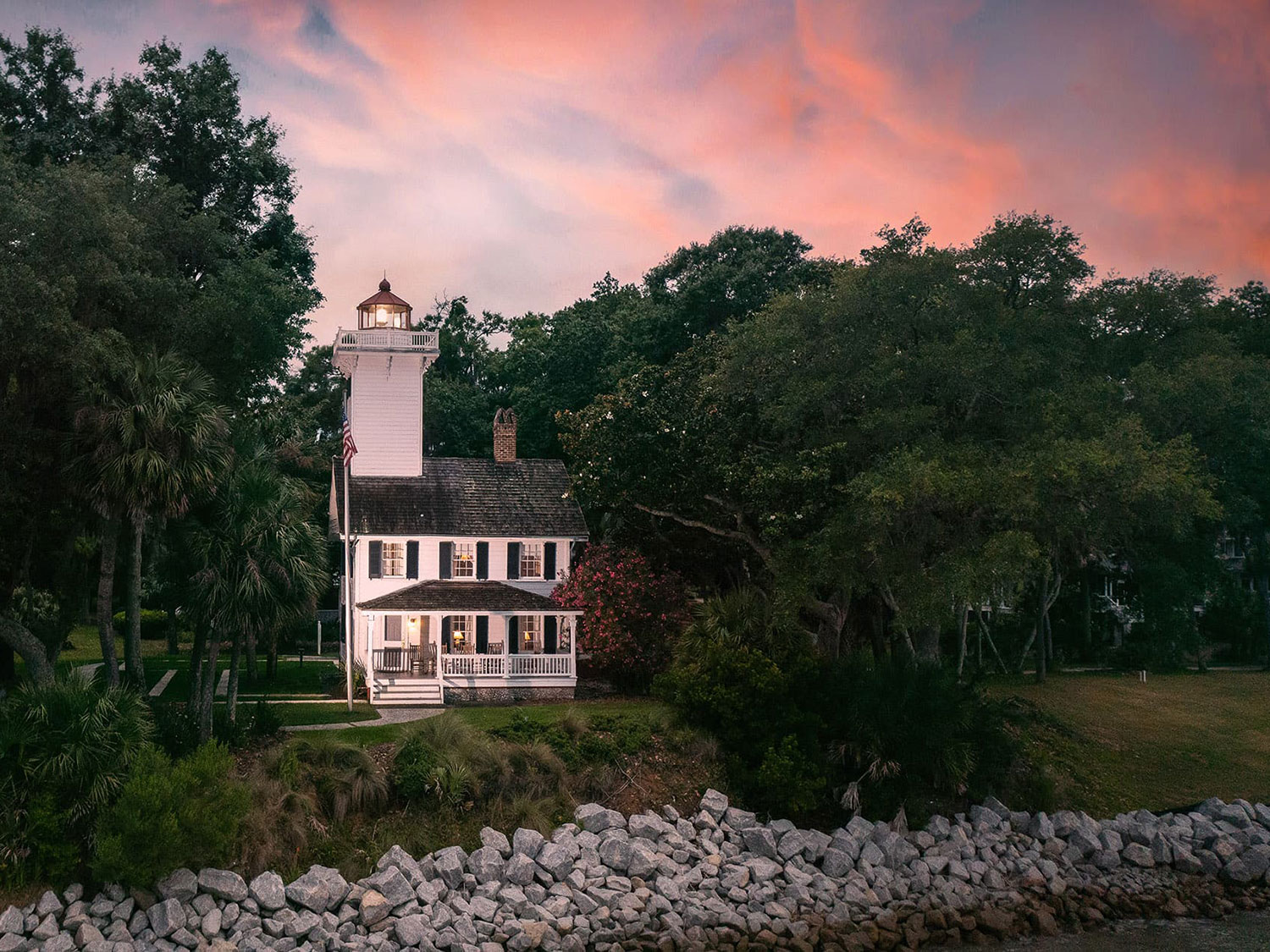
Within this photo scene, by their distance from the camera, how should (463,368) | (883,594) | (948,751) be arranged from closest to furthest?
1. (948,751)
2. (883,594)
3. (463,368)

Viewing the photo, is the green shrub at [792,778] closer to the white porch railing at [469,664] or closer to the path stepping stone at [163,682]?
the white porch railing at [469,664]

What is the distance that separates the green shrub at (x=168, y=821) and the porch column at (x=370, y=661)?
1139 cm

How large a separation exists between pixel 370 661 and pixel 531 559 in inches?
253

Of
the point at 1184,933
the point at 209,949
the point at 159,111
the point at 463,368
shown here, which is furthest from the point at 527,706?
the point at 463,368

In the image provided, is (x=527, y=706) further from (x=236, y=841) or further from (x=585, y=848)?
(x=236, y=841)

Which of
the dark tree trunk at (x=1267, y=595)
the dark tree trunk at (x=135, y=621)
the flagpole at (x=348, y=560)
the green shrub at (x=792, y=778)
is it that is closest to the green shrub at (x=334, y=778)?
the dark tree trunk at (x=135, y=621)

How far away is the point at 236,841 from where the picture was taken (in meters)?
19.7

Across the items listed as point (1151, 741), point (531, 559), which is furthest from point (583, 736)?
point (1151, 741)

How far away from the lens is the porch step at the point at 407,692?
3105 centimetres

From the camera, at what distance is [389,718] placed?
27.7 m

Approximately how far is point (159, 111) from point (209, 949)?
20.8 m

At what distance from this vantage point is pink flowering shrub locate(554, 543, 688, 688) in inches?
1273

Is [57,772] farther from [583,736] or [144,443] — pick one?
[583,736]

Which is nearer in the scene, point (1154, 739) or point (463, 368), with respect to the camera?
point (1154, 739)
